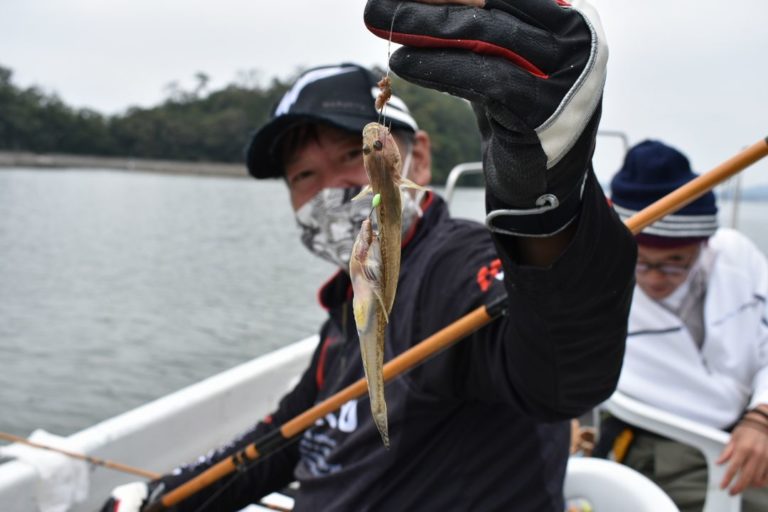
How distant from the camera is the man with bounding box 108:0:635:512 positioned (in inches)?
45.8

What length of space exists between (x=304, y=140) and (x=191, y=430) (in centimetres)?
240

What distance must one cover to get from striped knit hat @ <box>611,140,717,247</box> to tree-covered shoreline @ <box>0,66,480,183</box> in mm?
32447

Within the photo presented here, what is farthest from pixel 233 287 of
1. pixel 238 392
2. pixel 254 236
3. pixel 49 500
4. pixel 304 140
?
pixel 304 140

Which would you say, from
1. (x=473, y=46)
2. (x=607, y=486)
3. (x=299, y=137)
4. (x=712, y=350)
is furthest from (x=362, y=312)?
(x=712, y=350)

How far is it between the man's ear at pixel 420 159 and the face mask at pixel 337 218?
0.29ft

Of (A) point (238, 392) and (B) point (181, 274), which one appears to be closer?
(A) point (238, 392)

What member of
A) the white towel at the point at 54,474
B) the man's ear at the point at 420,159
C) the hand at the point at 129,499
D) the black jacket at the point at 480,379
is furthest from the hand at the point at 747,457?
the white towel at the point at 54,474

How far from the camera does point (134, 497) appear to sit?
265 cm

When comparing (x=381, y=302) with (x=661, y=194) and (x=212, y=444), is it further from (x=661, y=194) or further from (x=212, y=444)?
(x=212, y=444)

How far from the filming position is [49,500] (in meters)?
3.18

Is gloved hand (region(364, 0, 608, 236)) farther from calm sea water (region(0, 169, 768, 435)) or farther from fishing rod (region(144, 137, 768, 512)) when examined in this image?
calm sea water (region(0, 169, 768, 435))

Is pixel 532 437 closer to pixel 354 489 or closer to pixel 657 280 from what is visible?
pixel 354 489

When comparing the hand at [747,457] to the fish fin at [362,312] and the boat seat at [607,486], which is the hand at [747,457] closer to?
the boat seat at [607,486]

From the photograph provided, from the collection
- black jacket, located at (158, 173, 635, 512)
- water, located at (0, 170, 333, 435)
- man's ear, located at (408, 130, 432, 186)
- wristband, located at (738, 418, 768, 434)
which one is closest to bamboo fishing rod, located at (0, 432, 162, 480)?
black jacket, located at (158, 173, 635, 512)
